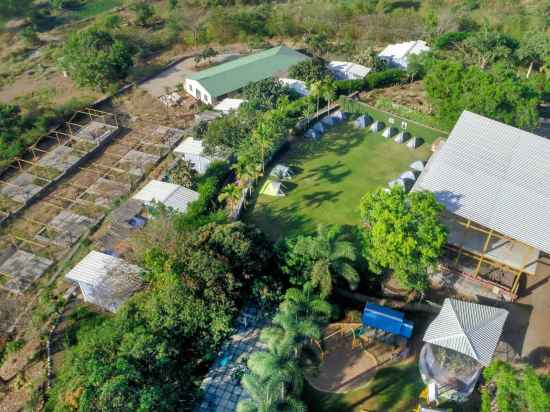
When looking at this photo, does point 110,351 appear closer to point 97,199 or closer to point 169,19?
point 97,199

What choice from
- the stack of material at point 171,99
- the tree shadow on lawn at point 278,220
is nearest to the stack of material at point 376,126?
the tree shadow on lawn at point 278,220

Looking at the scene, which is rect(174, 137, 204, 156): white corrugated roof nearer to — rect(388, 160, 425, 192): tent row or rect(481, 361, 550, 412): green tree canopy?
rect(388, 160, 425, 192): tent row

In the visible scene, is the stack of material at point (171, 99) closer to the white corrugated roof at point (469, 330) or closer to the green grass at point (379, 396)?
the green grass at point (379, 396)

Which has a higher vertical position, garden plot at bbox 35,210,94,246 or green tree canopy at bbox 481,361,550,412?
green tree canopy at bbox 481,361,550,412

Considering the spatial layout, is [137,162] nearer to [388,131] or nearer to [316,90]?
[316,90]

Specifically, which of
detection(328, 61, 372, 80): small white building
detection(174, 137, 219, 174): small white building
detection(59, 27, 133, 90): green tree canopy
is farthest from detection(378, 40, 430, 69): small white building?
detection(59, 27, 133, 90): green tree canopy

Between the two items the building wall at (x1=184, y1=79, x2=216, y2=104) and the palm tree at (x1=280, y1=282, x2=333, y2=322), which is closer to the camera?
the palm tree at (x1=280, y1=282, x2=333, y2=322)
